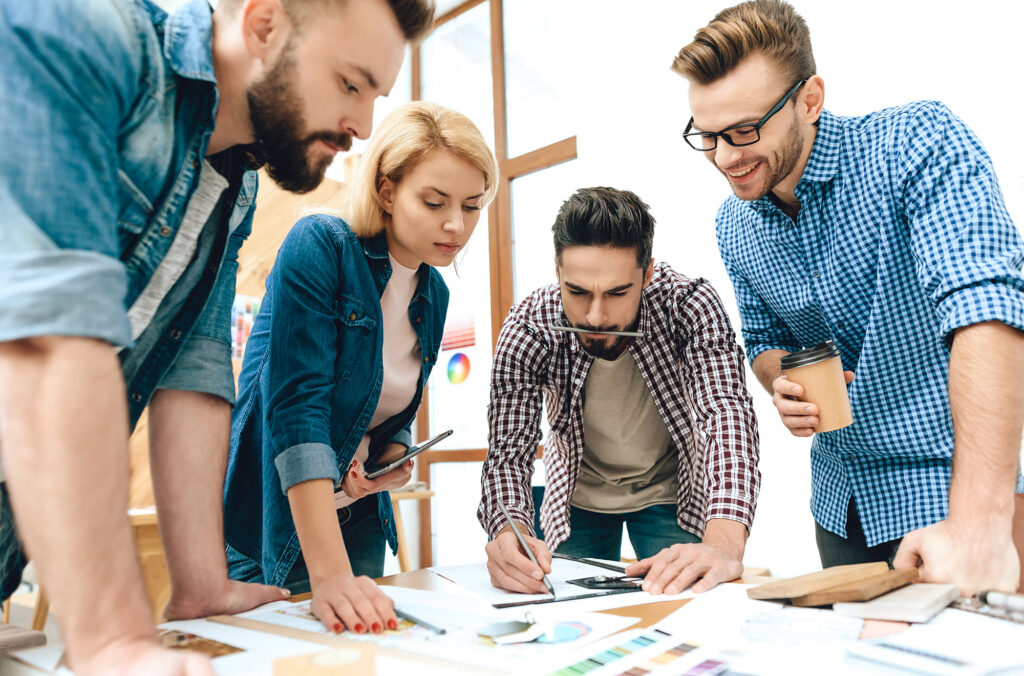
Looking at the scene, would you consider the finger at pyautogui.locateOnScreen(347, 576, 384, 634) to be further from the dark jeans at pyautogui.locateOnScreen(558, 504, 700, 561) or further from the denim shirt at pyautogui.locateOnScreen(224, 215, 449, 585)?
the dark jeans at pyautogui.locateOnScreen(558, 504, 700, 561)

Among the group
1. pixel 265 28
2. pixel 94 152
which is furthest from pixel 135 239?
pixel 265 28

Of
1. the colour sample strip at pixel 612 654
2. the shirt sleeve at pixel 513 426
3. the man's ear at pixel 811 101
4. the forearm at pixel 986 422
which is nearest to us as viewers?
the colour sample strip at pixel 612 654

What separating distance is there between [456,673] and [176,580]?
1.79ft

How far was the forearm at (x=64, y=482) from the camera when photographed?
0.58 metres

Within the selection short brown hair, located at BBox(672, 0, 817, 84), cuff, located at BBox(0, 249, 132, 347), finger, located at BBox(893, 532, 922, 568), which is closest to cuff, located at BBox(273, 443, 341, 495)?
cuff, located at BBox(0, 249, 132, 347)

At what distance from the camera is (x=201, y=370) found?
104cm

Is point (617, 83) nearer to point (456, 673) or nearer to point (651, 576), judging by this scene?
point (651, 576)

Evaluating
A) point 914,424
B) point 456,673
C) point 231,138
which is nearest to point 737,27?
point 914,424

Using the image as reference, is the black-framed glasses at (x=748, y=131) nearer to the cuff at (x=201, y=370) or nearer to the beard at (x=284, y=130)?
the beard at (x=284, y=130)

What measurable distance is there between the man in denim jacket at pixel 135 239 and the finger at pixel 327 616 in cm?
15

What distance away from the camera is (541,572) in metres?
1.12

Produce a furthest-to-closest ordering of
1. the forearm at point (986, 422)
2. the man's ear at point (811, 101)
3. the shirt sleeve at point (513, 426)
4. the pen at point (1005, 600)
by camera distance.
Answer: the shirt sleeve at point (513, 426) → the man's ear at point (811, 101) → the forearm at point (986, 422) → the pen at point (1005, 600)

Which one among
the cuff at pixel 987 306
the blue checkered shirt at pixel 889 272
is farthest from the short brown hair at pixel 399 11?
the cuff at pixel 987 306

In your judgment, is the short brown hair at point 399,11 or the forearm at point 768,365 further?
the forearm at point 768,365
